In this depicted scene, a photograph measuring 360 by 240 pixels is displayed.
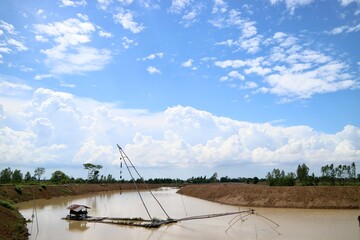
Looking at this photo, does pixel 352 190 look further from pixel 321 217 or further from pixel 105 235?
pixel 105 235

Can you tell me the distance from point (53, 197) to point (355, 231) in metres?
60.1

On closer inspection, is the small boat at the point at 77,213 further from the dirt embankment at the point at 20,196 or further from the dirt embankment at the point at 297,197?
the dirt embankment at the point at 297,197

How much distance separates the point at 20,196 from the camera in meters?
55.8

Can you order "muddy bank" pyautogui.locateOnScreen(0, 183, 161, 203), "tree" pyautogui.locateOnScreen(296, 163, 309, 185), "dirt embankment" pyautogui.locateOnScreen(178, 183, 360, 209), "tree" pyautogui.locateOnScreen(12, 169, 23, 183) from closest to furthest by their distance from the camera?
"dirt embankment" pyautogui.locateOnScreen(178, 183, 360, 209)
"muddy bank" pyautogui.locateOnScreen(0, 183, 161, 203)
"tree" pyautogui.locateOnScreen(296, 163, 309, 185)
"tree" pyautogui.locateOnScreen(12, 169, 23, 183)

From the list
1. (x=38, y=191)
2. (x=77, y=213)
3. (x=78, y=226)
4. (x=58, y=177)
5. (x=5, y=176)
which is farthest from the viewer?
(x=58, y=177)

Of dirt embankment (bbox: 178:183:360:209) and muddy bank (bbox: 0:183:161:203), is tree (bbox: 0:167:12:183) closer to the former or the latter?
muddy bank (bbox: 0:183:161:203)

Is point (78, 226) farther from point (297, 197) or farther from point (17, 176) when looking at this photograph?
point (17, 176)

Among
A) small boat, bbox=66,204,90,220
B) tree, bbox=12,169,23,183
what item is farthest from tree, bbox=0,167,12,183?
small boat, bbox=66,204,90,220

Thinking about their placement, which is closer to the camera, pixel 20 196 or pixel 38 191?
pixel 20 196

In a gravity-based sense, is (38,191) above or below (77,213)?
above

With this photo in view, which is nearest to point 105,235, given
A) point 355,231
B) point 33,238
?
point 33,238

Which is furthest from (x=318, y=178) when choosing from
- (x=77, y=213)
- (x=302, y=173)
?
(x=77, y=213)

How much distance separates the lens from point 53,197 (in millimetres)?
70125

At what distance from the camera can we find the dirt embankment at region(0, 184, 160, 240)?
78.7 feet
